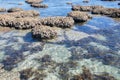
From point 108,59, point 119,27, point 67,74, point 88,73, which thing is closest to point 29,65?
point 67,74

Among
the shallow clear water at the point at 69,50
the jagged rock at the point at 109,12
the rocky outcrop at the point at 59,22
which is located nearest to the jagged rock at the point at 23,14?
the rocky outcrop at the point at 59,22

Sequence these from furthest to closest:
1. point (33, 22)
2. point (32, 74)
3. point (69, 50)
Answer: point (33, 22) → point (69, 50) → point (32, 74)

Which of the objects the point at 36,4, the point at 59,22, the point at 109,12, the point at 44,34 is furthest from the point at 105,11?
the point at 36,4

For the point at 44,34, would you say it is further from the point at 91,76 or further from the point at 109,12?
the point at 109,12

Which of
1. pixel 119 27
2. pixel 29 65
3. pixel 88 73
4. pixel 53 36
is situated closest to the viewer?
pixel 88 73

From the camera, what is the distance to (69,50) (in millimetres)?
20453

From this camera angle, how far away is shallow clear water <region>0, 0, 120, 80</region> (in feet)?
57.2

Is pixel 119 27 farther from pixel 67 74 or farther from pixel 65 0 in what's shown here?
pixel 65 0

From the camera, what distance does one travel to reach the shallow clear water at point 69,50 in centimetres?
1742

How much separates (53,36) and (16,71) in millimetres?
7658

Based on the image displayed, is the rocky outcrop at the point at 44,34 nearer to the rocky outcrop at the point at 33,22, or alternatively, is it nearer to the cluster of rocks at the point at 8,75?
the rocky outcrop at the point at 33,22

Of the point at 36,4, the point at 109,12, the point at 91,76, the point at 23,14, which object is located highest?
the point at 109,12

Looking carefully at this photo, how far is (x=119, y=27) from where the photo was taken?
1053 inches

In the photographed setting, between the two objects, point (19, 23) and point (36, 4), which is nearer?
point (19, 23)
